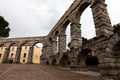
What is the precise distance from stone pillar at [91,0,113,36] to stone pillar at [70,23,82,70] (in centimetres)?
328

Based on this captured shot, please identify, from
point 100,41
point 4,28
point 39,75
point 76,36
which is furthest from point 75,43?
point 4,28

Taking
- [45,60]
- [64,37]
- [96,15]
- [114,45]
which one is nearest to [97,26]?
[96,15]

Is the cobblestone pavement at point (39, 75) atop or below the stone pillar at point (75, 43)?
below

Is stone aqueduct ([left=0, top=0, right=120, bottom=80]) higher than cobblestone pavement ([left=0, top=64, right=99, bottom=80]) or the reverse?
higher

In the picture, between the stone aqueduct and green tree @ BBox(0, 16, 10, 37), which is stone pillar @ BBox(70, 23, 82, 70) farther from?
green tree @ BBox(0, 16, 10, 37)

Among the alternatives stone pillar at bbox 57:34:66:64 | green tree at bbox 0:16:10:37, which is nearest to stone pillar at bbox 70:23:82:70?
stone pillar at bbox 57:34:66:64

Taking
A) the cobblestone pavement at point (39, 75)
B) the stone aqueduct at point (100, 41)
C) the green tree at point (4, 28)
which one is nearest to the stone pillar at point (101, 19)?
the stone aqueduct at point (100, 41)

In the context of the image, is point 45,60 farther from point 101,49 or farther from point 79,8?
point 101,49

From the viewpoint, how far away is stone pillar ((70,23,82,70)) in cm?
1020

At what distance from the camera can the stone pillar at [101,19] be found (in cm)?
725

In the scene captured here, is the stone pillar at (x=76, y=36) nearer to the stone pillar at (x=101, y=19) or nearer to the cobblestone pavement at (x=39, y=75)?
the stone pillar at (x=101, y=19)

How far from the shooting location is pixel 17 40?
85.2ft

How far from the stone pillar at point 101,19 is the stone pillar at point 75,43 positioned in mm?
3284

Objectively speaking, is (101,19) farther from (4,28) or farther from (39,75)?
(4,28)
